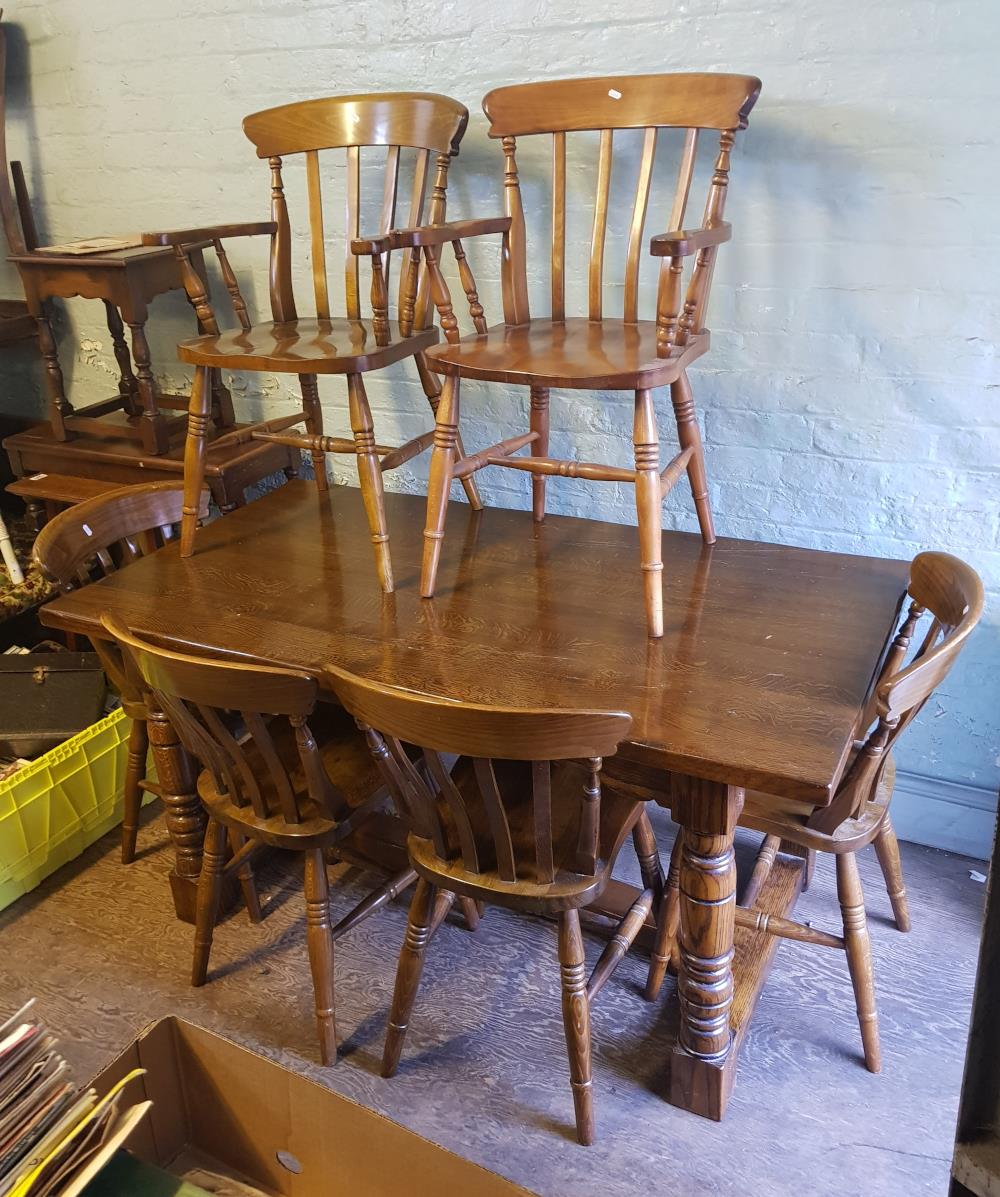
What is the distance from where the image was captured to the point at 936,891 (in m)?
2.10

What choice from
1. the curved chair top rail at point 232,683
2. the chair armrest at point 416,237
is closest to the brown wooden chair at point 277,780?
the curved chair top rail at point 232,683

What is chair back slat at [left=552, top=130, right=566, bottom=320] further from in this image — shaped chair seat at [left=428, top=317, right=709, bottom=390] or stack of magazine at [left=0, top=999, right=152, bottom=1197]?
stack of magazine at [left=0, top=999, right=152, bottom=1197]

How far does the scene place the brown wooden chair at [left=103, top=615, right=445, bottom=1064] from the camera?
144 centimetres

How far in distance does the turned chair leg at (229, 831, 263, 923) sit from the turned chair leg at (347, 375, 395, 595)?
2.05 ft

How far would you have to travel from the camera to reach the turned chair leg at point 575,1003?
5.02 ft

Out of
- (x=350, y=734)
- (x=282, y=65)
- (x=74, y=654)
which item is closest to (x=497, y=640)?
(x=350, y=734)

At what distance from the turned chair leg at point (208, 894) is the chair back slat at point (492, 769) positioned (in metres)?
0.44

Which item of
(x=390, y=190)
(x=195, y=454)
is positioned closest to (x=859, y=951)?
(x=195, y=454)

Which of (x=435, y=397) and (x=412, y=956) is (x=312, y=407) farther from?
(x=412, y=956)

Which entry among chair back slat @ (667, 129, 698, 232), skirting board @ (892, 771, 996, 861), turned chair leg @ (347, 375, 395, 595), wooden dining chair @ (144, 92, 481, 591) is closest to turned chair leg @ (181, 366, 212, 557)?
wooden dining chair @ (144, 92, 481, 591)

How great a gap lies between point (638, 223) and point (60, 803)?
1.73 metres

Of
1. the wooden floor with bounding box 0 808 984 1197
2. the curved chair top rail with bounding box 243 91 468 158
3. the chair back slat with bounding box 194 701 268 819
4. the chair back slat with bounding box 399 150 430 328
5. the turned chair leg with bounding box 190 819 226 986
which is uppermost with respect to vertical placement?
the curved chair top rail with bounding box 243 91 468 158

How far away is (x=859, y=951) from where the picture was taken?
167 cm

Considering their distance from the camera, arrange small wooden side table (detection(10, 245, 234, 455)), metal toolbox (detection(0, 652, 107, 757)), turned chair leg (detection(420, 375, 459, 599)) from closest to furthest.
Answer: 1. turned chair leg (detection(420, 375, 459, 599))
2. metal toolbox (detection(0, 652, 107, 757))
3. small wooden side table (detection(10, 245, 234, 455))
